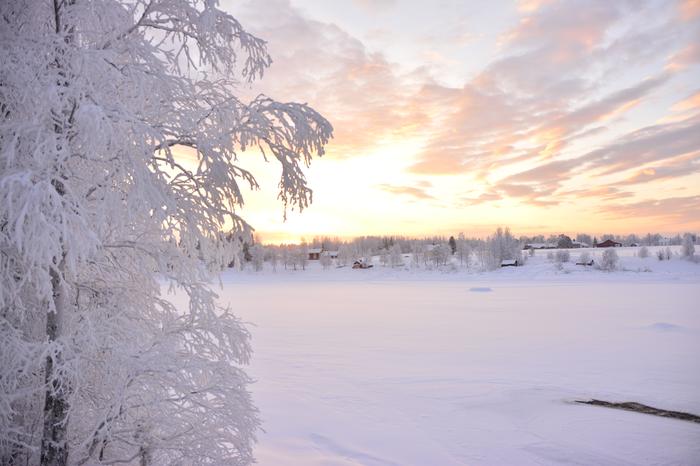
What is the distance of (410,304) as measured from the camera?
116ft

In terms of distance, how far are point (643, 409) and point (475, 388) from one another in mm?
3827

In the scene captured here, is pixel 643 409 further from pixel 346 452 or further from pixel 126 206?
pixel 126 206

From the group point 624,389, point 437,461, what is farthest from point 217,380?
point 624,389

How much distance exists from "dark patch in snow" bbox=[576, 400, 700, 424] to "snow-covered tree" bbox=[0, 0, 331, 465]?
30.1 feet

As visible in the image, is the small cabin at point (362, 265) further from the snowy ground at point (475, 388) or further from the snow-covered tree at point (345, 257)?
the snowy ground at point (475, 388)

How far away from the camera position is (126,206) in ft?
14.5

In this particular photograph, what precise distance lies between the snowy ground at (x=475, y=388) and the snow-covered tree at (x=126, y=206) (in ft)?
7.57

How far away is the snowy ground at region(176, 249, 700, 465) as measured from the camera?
8.17 metres

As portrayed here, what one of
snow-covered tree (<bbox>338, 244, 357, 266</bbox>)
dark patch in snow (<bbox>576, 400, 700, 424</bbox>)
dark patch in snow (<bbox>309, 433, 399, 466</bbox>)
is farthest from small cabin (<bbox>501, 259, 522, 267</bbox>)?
dark patch in snow (<bbox>309, 433, 399, 466</bbox>)

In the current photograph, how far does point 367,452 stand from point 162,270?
5.32 metres

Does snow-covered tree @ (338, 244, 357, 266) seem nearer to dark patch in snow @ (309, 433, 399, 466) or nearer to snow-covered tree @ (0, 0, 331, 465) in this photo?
dark patch in snow @ (309, 433, 399, 466)

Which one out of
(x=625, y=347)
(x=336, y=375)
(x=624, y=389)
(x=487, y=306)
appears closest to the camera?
(x=624, y=389)

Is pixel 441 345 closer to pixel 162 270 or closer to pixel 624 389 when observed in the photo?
pixel 624 389

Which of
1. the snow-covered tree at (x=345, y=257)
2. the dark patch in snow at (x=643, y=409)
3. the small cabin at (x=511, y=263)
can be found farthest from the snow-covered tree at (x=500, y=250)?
the dark patch in snow at (x=643, y=409)
